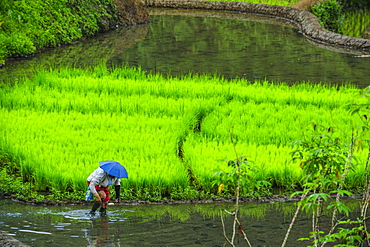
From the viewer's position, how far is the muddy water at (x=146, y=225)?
5.10 meters

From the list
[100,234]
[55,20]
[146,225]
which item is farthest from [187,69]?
[100,234]

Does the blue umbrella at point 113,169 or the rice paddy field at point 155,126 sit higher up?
the blue umbrella at point 113,169

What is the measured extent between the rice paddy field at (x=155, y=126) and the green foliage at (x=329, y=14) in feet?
26.3

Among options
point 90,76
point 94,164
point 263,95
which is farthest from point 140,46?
point 94,164

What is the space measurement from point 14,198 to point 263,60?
8.26 metres

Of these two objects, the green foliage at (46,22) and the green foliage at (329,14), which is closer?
the green foliage at (46,22)

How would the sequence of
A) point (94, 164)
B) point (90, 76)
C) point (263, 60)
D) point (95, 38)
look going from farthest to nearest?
point (95, 38) < point (263, 60) < point (90, 76) < point (94, 164)

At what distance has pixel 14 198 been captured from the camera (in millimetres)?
6168

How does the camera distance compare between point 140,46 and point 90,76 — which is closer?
point 90,76

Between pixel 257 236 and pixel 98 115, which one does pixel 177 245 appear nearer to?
pixel 257 236

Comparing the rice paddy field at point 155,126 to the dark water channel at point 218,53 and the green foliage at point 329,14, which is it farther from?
the green foliage at point 329,14

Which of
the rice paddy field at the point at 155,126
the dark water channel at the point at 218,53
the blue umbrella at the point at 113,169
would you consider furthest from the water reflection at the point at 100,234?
the dark water channel at the point at 218,53

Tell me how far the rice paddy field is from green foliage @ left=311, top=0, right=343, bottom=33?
803 centimetres

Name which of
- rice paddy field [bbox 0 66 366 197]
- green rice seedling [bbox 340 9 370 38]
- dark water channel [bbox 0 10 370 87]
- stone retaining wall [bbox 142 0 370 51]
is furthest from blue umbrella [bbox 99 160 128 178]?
green rice seedling [bbox 340 9 370 38]
